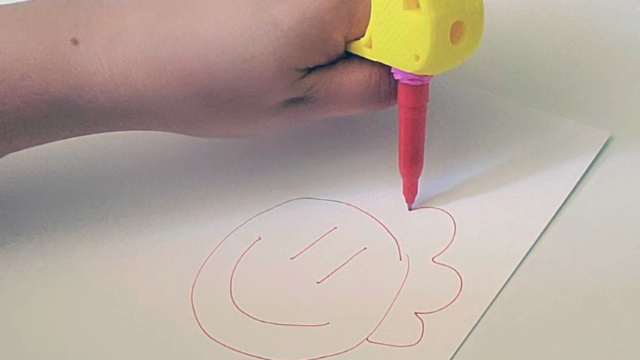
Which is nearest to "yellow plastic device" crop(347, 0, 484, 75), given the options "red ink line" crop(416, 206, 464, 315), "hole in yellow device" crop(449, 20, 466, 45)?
"hole in yellow device" crop(449, 20, 466, 45)

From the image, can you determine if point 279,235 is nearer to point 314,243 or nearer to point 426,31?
point 314,243

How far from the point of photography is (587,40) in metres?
0.52

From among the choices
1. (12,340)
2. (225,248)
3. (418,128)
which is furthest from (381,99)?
(12,340)

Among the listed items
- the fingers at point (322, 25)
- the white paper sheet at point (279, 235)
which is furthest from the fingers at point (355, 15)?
the white paper sheet at point (279, 235)

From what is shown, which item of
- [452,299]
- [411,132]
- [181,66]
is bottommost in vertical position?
[452,299]

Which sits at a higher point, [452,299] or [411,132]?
[411,132]

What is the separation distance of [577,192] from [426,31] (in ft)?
0.56

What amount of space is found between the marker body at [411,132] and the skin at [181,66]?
0.02m

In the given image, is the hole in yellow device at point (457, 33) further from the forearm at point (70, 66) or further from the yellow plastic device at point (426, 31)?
the forearm at point (70, 66)

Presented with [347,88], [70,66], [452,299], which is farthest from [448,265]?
[70,66]

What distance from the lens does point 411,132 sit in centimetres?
39

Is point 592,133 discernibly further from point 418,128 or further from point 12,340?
point 12,340

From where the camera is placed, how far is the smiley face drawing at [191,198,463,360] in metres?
0.35

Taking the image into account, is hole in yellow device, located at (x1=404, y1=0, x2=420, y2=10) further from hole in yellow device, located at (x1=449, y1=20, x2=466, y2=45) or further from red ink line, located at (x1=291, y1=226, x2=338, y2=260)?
red ink line, located at (x1=291, y1=226, x2=338, y2=260)
